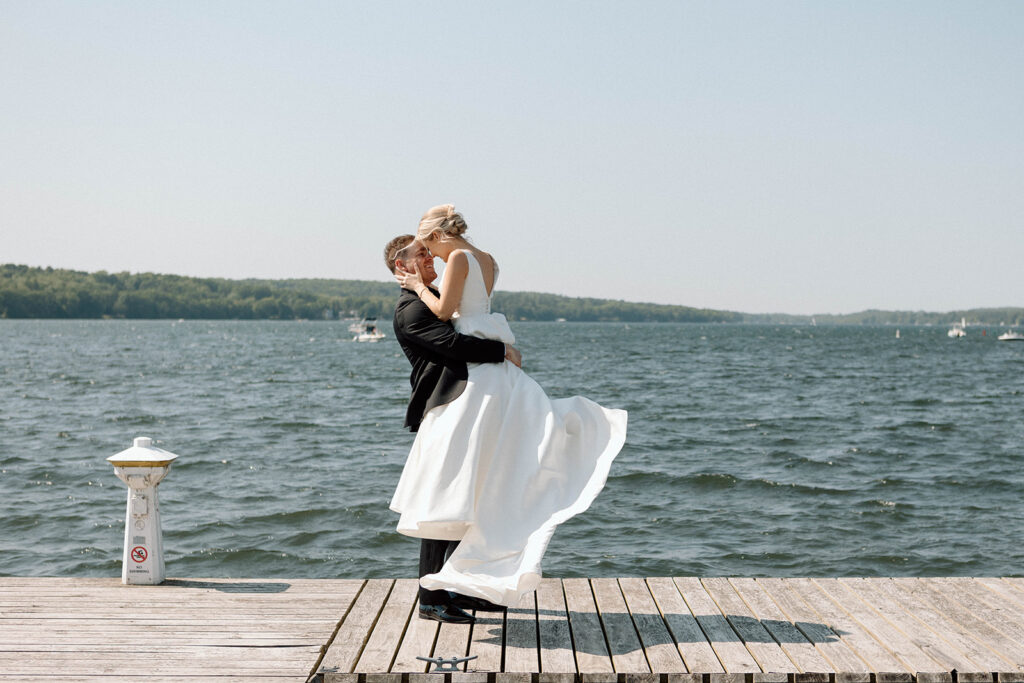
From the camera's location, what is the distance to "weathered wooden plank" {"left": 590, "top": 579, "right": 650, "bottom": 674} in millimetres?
4055

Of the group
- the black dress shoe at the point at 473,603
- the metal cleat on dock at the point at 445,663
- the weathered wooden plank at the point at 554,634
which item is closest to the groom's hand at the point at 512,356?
the black dress shoe at the point at 473,603

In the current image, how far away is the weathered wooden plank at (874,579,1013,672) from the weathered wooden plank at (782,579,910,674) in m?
0.32

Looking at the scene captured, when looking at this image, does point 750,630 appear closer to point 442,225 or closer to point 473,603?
point 473,603

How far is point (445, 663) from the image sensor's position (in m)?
4.04

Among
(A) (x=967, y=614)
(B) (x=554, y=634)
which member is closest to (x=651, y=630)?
(B) (x=554, y=634)

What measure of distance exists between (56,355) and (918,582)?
6789cm

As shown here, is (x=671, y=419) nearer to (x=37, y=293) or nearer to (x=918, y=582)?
(x=918, y=582)

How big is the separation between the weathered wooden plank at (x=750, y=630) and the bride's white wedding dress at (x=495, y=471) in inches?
40.7

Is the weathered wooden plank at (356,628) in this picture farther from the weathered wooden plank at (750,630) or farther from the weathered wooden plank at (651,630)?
the weathered wooden plank at (750,630)

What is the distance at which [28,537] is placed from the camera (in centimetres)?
1155

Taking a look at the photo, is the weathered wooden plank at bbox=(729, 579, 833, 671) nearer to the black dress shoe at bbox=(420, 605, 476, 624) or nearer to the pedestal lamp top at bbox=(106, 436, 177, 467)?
the black dress shoe at bbox=(420, 605, 476, 624)

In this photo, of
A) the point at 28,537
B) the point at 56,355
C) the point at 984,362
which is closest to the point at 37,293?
the point at 56,355

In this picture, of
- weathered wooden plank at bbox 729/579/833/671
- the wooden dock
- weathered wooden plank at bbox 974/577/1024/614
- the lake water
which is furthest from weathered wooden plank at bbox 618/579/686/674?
the lake water

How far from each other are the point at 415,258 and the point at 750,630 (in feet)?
8.34
